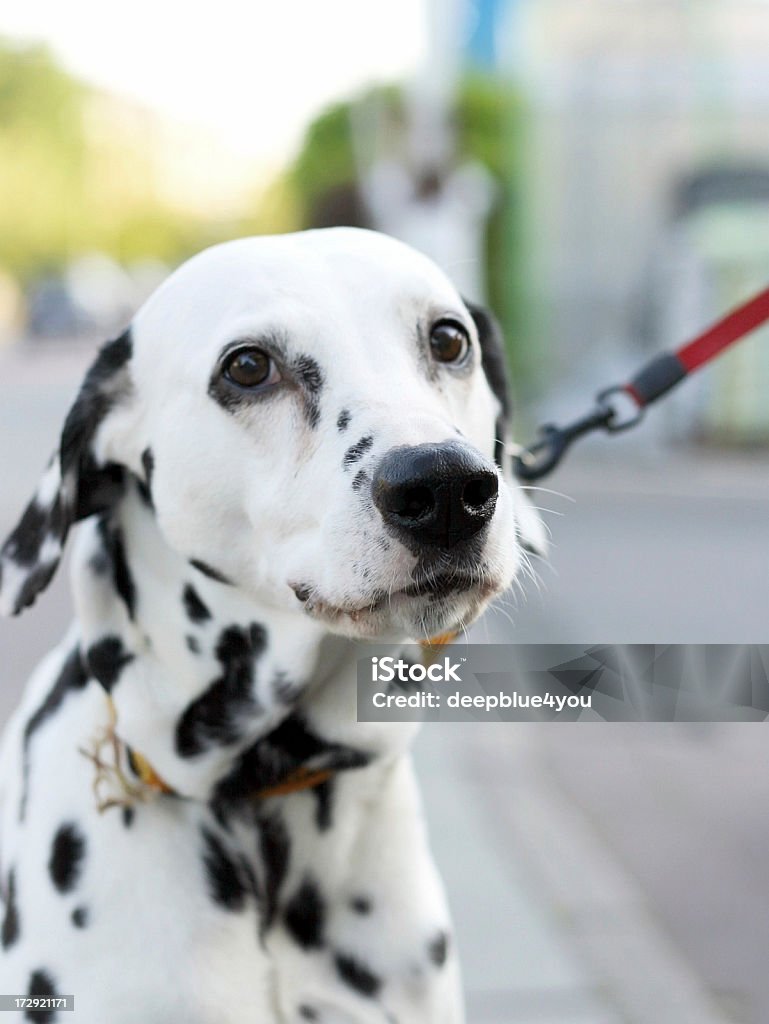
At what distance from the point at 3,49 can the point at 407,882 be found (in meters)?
60.5

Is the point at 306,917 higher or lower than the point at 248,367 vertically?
lower

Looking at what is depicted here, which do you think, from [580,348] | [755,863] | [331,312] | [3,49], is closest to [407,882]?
[331,312]

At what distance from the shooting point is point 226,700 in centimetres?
213

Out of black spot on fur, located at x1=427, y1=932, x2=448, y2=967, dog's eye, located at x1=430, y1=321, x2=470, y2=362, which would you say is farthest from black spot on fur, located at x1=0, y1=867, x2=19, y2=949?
dog's eye, located at x1=430, y1=321, x2=470, y2=362

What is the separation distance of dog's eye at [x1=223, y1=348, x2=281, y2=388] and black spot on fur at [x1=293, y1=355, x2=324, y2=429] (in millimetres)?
51

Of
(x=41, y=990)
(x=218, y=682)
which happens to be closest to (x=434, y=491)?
(x=218, y=682)

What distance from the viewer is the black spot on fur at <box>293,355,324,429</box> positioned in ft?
6.60

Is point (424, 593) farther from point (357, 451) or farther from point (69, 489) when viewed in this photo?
point (69, 489)

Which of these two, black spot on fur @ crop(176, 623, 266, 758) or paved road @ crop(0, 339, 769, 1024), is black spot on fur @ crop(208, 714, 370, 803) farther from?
paved road @ crop(0, 339, 769, 1024)

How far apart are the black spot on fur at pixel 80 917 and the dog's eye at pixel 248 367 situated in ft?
2.87

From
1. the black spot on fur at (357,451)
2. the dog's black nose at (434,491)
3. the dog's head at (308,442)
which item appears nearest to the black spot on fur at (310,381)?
the dog's head at (308,442)

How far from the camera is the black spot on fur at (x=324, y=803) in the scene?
218cm

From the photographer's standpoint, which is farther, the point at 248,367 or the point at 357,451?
the point at 248,367

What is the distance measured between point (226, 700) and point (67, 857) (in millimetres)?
362
